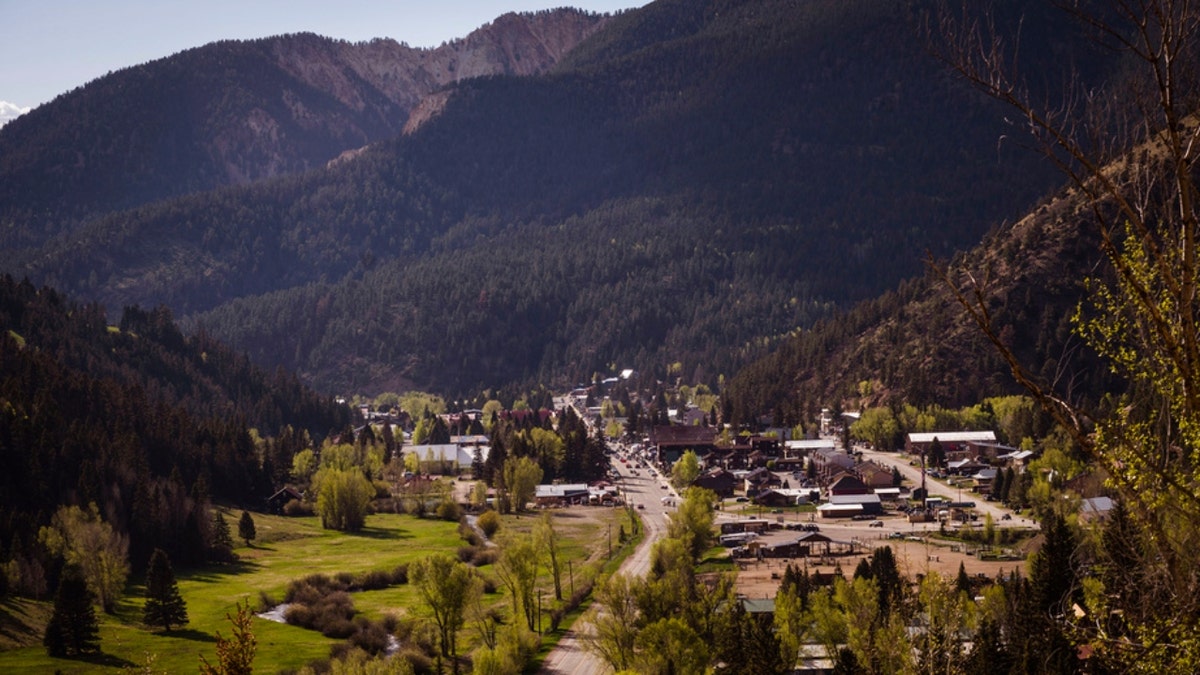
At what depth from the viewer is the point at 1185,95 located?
15555 mm

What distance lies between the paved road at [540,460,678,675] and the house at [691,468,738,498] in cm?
399

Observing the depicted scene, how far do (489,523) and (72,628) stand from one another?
56868 mm

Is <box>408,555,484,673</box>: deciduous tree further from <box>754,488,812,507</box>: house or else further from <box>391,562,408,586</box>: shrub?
<box>754,488,812,507</box>: house

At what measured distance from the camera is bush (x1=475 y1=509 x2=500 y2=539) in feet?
429

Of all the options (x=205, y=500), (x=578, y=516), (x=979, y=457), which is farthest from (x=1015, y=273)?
(x=205, y=500)

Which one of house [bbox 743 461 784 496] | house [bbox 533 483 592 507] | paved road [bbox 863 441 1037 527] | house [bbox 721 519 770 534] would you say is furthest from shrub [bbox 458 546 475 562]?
paved road [bbox 863 441 1037 527]

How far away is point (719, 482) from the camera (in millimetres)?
152375

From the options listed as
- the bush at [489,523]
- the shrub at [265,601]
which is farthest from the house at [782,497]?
the shrub at [265,601]

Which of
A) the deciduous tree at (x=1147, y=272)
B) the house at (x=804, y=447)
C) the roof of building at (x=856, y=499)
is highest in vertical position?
the deciduous tree at (x=1147, y=272)

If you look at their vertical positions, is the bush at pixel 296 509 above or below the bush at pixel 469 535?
above

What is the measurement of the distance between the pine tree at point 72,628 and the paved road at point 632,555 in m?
28.4

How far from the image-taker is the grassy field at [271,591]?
258 ft

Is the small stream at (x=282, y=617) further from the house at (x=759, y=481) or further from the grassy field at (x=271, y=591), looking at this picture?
the house at (x=759, y=481)

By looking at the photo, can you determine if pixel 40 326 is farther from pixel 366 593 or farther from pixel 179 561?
pixel 366 593
